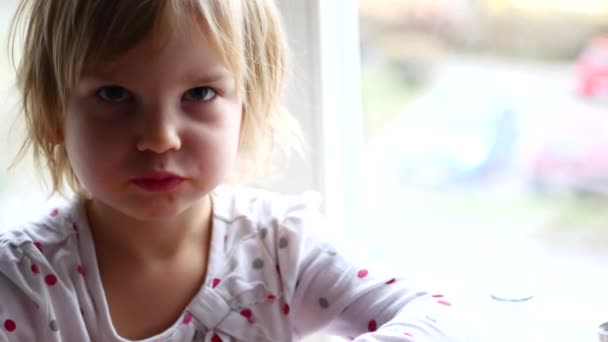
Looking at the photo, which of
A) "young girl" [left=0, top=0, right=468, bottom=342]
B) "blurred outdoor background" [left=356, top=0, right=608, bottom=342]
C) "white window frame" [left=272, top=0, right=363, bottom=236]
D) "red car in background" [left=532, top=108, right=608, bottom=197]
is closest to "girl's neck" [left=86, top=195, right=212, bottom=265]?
"young girl" [left=0, top=0, right=468, bottom=342]

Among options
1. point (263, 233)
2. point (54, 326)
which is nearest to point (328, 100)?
point (263, 233)

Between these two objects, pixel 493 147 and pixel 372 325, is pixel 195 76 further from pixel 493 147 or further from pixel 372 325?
pixel 493 147

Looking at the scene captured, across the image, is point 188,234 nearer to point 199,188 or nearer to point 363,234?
point 199,188

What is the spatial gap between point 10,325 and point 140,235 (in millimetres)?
161

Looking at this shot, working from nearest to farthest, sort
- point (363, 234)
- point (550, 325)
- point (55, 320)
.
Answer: point (55, 320), point (550, 325), point (363, 234)

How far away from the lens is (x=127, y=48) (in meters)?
0.89

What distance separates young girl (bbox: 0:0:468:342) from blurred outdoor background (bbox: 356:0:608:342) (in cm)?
23

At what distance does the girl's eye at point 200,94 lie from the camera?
0.95 m

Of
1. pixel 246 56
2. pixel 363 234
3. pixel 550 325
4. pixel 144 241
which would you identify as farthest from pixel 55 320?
pixel 550 325

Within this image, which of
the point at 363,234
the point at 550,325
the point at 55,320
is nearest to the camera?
the point at 55,320

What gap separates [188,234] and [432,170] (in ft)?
1.32

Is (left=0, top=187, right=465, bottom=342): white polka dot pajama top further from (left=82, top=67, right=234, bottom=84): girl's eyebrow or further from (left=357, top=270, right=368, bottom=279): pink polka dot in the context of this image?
(left=82, top=67, right=234, bottom=84): girl's eyebrow

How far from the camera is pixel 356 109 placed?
125cm

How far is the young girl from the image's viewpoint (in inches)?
35.9
